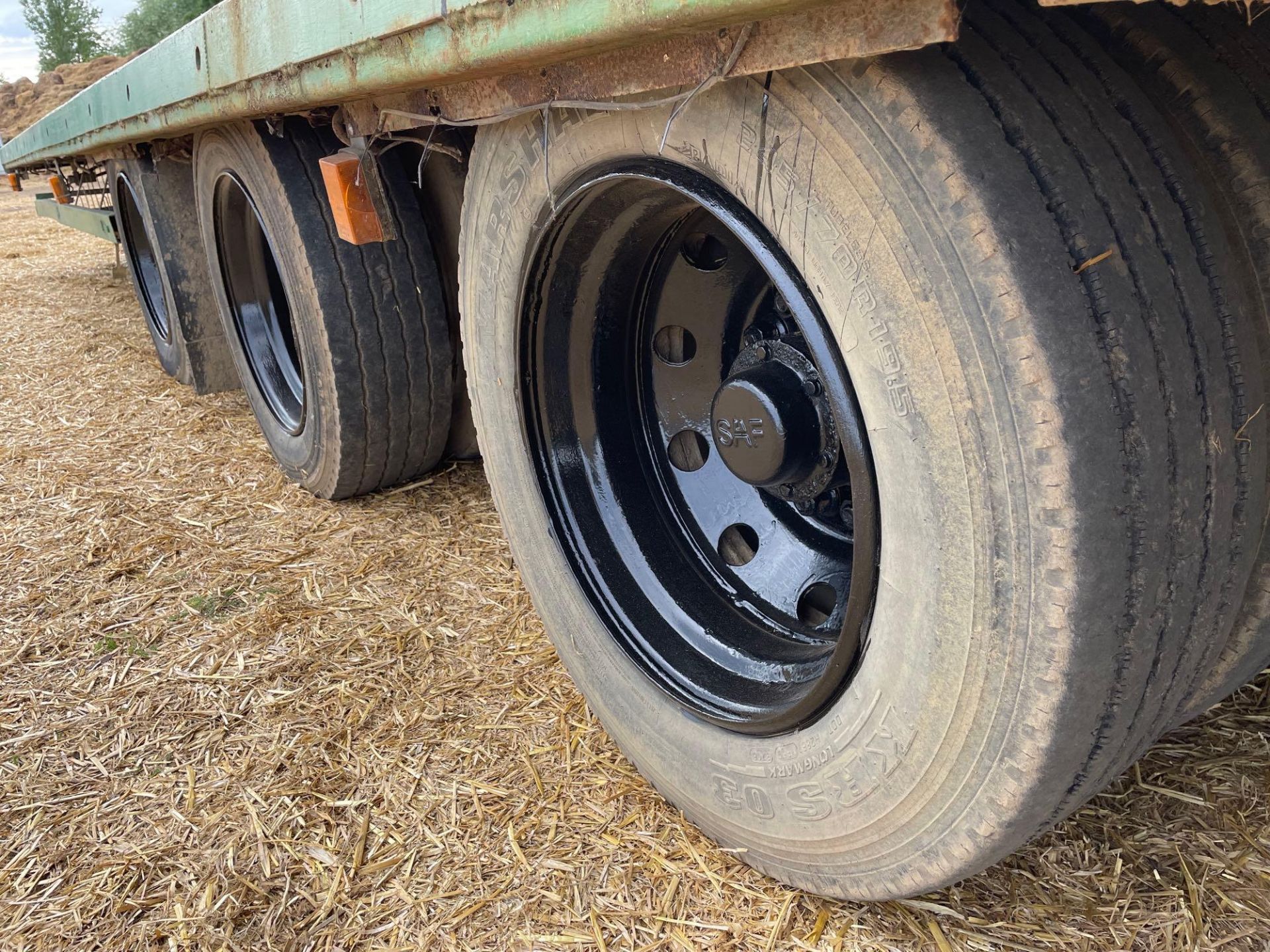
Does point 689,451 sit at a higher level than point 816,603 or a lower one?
higher

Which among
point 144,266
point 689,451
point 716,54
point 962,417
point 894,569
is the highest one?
point 716,54

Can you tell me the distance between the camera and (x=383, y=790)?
1.96 m

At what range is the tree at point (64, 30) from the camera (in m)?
40.0

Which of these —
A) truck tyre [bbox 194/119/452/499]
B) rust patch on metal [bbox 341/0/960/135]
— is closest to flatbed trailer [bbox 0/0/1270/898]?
rust patch on metal [bbox 341/0/960/135]

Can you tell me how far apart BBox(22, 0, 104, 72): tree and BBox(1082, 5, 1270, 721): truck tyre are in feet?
160

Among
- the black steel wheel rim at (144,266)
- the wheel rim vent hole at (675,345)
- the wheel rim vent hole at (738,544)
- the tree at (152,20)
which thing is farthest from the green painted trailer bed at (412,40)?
the tree at (152,20)

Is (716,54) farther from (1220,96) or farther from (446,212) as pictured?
(446,212)

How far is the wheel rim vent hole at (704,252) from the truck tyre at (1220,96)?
82cm

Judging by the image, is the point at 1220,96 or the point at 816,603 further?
the point at 816,603

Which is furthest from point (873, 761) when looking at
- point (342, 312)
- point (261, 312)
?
point (261, 312)

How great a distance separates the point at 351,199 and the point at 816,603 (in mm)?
1455

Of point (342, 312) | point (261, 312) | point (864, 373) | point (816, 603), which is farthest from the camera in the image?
point (261, 312)

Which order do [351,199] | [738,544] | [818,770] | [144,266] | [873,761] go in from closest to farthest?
[873,761] < [818,770] < [738,544] < [351,199] < [144,266]

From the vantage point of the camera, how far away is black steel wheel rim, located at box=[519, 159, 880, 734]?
1.61 meters
